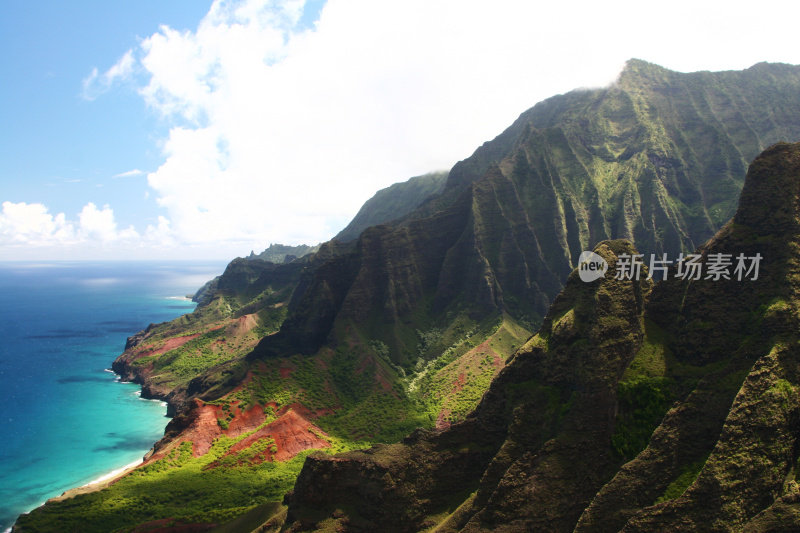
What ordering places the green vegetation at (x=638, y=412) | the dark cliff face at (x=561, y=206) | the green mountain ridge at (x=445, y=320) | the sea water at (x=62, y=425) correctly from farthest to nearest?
the dark cliff face at (x=561, y=206), the sea water at (x=62, y=425), the green mountain ridge at (x=445, y=320), the green vegetation at (x=638, y=412)

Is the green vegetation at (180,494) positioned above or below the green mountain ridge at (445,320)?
below

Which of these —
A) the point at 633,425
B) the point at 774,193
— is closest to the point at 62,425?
the point at 633,425

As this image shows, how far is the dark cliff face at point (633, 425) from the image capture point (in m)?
24.0

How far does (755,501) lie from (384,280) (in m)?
97.8

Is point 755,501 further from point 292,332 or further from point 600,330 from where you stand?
point 292,332

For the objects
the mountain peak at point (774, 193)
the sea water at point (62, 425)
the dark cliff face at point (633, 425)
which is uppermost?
the mountain peak at point (774, 193)

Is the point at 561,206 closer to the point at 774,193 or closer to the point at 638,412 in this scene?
the point at 774,193

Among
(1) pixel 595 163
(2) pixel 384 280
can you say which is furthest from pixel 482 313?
(1) pixel 595 163

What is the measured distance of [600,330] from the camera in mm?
32625

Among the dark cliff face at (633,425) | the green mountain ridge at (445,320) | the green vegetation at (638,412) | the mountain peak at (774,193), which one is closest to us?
the dark cliff face at (633,425)

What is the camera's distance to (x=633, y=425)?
29328mm

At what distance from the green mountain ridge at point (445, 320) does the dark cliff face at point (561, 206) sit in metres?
0.58

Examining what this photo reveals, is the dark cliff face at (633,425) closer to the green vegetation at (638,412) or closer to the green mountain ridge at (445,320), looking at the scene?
the green vegetation at (638,412)

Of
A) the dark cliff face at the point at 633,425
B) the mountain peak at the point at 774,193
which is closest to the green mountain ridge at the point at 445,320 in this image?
the dark cliff face at the point at 633,425
